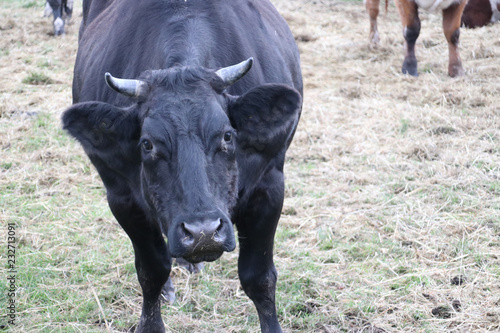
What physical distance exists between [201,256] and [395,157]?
3390 millimetres

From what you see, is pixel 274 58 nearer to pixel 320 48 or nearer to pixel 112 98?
pixel 112 98


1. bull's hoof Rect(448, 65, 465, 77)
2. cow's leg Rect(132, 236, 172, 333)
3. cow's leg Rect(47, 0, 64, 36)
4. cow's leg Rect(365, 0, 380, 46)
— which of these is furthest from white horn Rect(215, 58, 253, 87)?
cow's leg Rect(47, 0, 64, 36)

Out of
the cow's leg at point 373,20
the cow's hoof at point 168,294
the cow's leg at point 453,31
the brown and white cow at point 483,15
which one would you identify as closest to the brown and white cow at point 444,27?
the cow's leg at point 453,31

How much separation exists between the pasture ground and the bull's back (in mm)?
1234

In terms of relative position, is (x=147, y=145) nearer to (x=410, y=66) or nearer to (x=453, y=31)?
(x=410, y=66)

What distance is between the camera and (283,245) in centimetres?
421

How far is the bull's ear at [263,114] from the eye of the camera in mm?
2643

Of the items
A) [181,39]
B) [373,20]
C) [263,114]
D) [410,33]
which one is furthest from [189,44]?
[373,20]

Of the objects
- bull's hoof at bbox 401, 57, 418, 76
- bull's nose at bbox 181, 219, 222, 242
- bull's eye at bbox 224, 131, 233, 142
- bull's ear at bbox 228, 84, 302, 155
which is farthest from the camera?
bull's hoof at bbox 401, 57, 418, 76

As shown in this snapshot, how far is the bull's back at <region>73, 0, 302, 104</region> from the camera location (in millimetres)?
2928

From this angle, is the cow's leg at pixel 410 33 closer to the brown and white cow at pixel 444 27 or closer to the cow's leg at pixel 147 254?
the brown and white cow at pixel 444 27

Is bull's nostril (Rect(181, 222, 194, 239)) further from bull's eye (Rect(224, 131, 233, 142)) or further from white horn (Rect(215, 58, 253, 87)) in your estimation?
white horn (Rect(215, 58, 253, 87))

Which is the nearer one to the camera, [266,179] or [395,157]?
[266,179]

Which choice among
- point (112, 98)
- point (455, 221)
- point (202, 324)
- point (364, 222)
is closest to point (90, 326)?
point (202, 324)
